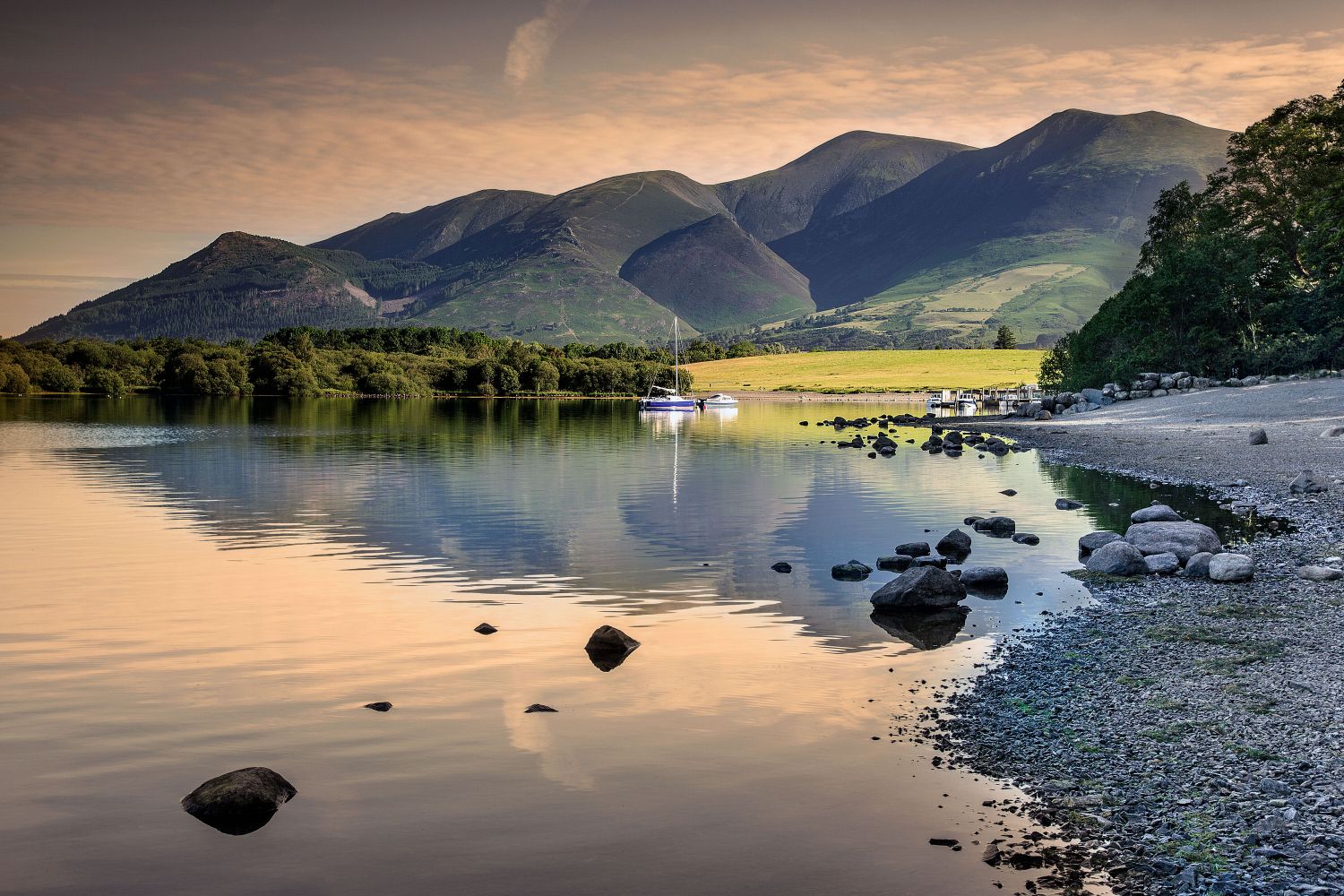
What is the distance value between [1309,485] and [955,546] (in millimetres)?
16593

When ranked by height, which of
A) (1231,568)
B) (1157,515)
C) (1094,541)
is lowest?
(1094,541)

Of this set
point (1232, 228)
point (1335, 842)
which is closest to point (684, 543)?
point (1335, 842)

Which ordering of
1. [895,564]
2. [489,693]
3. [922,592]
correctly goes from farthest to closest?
[895,564] < [922,592] < [489,693]

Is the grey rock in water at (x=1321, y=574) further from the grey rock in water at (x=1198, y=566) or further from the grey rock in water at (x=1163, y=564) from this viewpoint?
the grey rock in water at (x=1163, y=564)

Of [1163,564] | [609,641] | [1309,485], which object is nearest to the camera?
[609,641]

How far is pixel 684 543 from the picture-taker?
112ft

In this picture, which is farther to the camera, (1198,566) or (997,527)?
(997,527)

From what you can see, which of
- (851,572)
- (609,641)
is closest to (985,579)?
(851,572)

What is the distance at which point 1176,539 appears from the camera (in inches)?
1035

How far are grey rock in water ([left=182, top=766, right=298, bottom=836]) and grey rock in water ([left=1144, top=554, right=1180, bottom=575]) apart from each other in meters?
20.8

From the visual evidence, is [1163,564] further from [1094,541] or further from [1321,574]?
[1094,541]

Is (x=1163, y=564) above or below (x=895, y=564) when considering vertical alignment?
above

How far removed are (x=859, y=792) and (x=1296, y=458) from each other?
45.0 metres

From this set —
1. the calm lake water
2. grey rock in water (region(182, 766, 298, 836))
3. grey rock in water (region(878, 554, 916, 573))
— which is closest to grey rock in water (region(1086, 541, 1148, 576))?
the calm lake water
